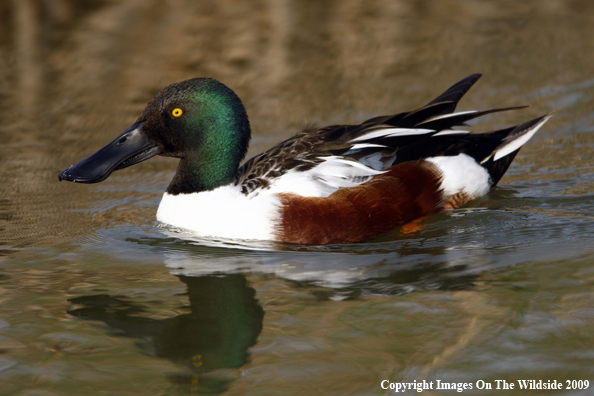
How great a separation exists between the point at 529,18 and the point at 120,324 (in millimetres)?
8414

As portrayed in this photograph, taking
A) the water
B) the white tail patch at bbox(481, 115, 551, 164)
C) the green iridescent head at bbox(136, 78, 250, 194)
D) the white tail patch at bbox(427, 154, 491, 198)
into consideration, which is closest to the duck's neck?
the green iridescent head at bbox(136, 78, 250, 194)

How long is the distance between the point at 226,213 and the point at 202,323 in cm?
114

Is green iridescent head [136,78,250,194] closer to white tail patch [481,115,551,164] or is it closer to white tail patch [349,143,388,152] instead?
white tail patch [349,143,388,152]

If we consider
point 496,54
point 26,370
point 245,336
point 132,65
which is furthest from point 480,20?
point 26,370

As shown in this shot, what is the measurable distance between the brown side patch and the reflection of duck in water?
569mm

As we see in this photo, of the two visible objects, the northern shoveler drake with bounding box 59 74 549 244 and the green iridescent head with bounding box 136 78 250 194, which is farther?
the green iridescent head with bounding box 136 78 250 194

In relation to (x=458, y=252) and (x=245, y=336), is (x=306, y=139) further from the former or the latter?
(x=245, y=336)

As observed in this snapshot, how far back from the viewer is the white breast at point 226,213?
4430mm

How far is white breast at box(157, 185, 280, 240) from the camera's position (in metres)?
4.43

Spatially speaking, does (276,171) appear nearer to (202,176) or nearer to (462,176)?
(202,176)

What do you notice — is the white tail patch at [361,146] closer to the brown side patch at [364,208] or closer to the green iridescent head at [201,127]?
the brown side patch at [364,208]

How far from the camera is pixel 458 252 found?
4.30 meters

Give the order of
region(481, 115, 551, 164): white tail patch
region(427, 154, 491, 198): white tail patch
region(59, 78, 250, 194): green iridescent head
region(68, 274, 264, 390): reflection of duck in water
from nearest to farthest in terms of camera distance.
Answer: region(68, 274, 264, 390): reflection of duck in water → region(59, 78, 250, 194): green iridescent head → region(427, 154, 491, 198): white tail patch → region(481, 115, 551, 164): white tail patch

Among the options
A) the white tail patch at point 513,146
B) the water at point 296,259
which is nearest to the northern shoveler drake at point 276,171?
the water at point 296,259
